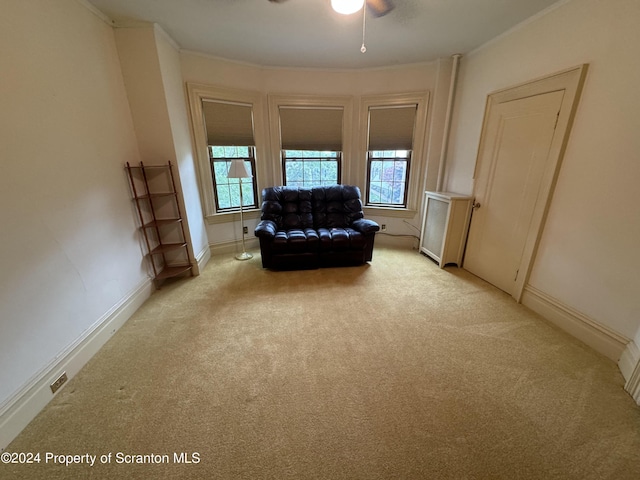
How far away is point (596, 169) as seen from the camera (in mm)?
1847

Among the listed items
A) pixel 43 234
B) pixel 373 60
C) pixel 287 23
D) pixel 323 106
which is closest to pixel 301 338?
pixel 43 234

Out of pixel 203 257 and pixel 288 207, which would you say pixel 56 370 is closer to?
pixel 203 257

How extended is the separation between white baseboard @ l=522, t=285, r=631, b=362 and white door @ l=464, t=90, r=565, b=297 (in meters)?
0.20

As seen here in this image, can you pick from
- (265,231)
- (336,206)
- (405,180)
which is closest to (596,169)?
(405,180)

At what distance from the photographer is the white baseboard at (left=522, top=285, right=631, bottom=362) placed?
1776 millimetres

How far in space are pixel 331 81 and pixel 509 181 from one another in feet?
8.86

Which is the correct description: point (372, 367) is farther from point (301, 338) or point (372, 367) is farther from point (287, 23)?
point (287, 23)

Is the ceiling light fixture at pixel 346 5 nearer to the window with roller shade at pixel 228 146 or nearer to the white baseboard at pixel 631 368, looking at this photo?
the window with roller shade at pixel 228 146

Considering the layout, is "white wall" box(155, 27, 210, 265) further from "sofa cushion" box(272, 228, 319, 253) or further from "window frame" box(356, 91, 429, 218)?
"window frame" box(356, 91, 429, 218)

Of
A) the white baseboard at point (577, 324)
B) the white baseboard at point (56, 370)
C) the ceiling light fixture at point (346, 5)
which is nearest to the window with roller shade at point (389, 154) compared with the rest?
the white baseboard at point (577, 324)

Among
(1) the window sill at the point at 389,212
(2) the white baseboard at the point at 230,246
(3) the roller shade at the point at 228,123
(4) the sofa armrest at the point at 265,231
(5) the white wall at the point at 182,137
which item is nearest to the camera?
(5) the white wall at the point at 182,137

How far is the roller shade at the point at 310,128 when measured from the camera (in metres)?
3.68

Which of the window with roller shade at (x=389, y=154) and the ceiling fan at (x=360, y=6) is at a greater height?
the ceiling fan at (x=360, y=6)

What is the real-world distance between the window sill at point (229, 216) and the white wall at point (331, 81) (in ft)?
0.21
